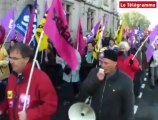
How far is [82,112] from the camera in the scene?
4480mm

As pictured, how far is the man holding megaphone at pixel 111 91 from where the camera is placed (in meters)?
4.32

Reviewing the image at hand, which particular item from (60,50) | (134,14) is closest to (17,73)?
(60,50)

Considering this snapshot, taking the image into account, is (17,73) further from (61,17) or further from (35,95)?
(61,17)

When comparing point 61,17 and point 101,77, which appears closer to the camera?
point 101,77

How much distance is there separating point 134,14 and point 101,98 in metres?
137

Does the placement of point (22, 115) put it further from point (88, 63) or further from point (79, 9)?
point (79, 9)

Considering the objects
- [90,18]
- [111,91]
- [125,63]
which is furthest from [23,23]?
[90,18]

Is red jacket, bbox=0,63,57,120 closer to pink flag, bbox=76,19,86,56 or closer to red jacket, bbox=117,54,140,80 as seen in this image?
red jacket, bbox=117,54,140,80

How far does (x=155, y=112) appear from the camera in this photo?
950 centimetres

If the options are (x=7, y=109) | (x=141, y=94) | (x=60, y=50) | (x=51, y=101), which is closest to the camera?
(x=51, y=101)

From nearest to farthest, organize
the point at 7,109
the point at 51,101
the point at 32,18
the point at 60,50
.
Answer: the point at 51,101
the point at 7,109
the point at 60,50
the point at 32,18

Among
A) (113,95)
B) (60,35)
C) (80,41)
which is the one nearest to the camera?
(113,95)

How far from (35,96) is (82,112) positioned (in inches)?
29.5

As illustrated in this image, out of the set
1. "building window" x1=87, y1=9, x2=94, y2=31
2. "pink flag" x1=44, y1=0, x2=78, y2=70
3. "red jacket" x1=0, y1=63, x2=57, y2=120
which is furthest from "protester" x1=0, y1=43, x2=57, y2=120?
"building window" x1=87, y1=9, x2=94, y2=31
